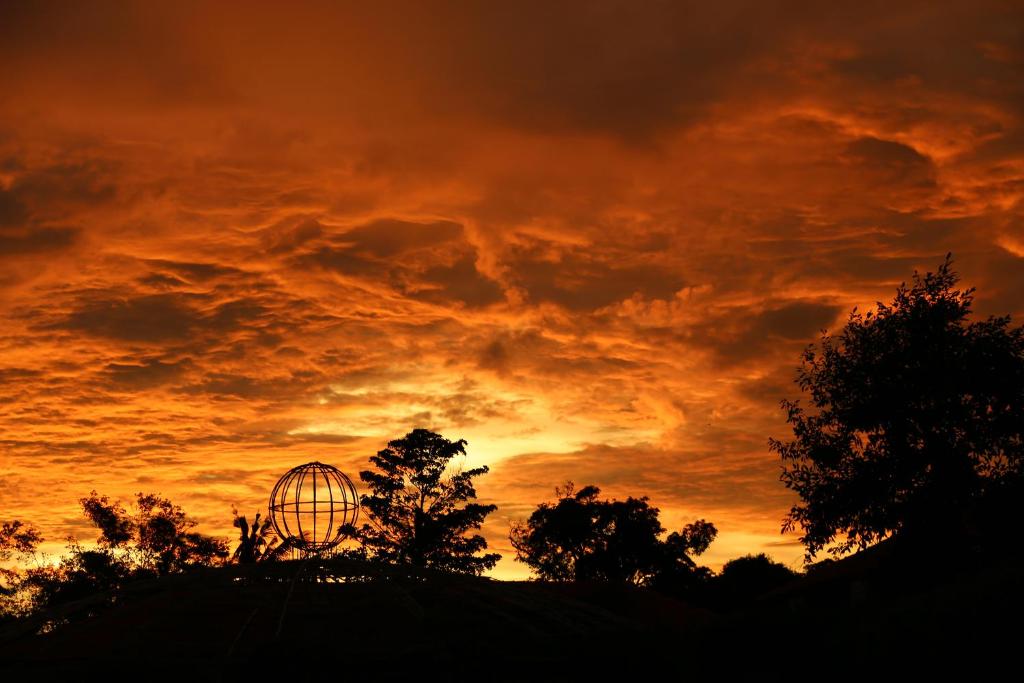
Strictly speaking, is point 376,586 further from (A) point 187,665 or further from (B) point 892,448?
(B) point 892,448

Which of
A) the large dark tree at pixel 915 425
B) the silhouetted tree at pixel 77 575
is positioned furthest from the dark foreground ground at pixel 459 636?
the silhouetted tree at pixel 77 575

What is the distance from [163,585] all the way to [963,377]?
24876 mm

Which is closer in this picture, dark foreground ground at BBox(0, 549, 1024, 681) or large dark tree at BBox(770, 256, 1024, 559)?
dark foreground ground at BBox(0, 549, 1024, 681)

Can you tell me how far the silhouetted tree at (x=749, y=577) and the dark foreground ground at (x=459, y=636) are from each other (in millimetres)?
41084

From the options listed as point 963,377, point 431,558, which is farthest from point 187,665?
point 431,558

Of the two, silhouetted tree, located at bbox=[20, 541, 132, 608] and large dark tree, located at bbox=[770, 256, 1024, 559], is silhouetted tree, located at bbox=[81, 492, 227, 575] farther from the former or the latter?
large dark tree, located at bbox=[770, 256, 1024, 559]

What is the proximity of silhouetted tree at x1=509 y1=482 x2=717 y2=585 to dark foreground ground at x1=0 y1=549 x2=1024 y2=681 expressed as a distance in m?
44.2

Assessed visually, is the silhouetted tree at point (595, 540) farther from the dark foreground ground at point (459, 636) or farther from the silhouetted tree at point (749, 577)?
the dark foreground ground at point (459, 636)

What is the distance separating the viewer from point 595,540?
58281 mm

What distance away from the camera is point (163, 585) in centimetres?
1359

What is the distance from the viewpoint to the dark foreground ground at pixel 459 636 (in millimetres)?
10633

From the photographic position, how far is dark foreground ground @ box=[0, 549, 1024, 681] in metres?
10.6

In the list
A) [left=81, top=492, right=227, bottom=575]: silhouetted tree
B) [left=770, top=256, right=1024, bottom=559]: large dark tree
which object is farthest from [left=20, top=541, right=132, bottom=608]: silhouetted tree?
[left=770, top=256, right=1024, bottom=559]: large dark tree

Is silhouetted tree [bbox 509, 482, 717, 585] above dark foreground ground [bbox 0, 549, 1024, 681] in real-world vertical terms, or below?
above
